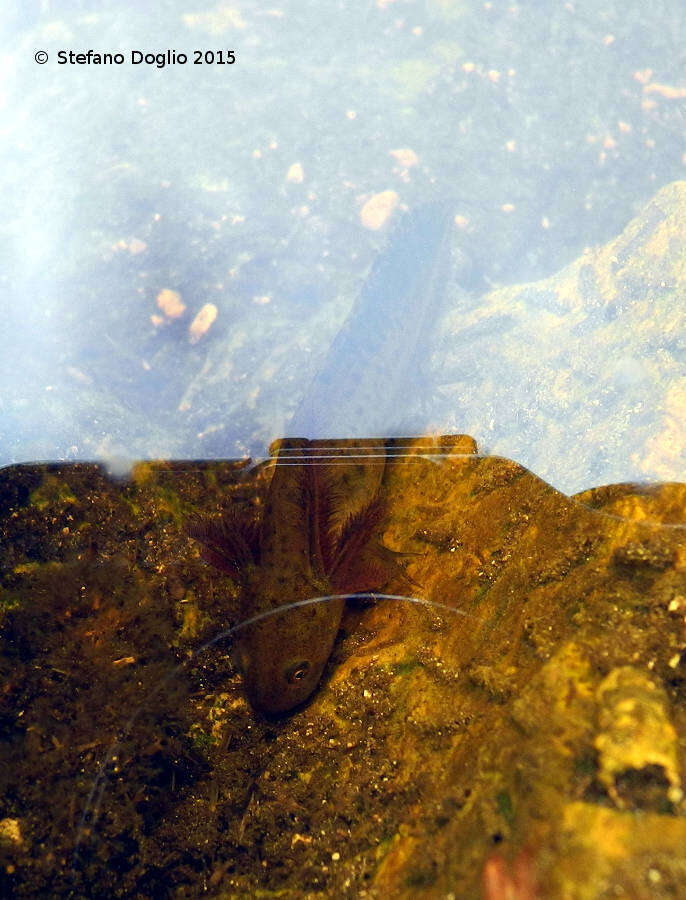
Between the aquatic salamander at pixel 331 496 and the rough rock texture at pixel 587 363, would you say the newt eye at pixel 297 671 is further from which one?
the rough rock texture at pixel 587 363

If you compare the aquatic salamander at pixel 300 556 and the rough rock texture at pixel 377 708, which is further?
the aquatic salamander at pixel 300 556

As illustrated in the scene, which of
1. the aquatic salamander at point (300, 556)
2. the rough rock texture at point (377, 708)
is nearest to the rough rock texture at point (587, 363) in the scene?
the rough rock texture at point (377, 708)

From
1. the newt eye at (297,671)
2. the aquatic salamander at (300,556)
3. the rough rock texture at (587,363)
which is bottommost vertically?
the newt eye at (297,671)

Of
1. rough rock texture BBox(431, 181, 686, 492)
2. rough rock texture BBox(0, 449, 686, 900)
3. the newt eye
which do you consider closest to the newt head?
the newt eye

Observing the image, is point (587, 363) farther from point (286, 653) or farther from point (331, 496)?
point (286, 653)

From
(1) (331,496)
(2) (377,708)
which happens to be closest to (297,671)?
(2) (377,708)

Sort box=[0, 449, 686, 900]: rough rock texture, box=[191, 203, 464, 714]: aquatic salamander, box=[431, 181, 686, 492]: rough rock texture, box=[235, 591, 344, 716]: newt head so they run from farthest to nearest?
box=[431, 181, 686, 492]: rough rock texture
box=[191, 203, 464, 714]: aquatic salamander
box=[235, 591, 344, 716]: newt head
box=[0, 449, 686, 900]: rough rock texture

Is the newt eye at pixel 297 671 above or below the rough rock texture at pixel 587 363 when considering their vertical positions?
below

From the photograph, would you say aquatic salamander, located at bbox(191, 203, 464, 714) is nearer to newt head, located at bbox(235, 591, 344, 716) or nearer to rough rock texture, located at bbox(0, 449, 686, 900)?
newt head, located at bbox(235, 591, 344, 716)
